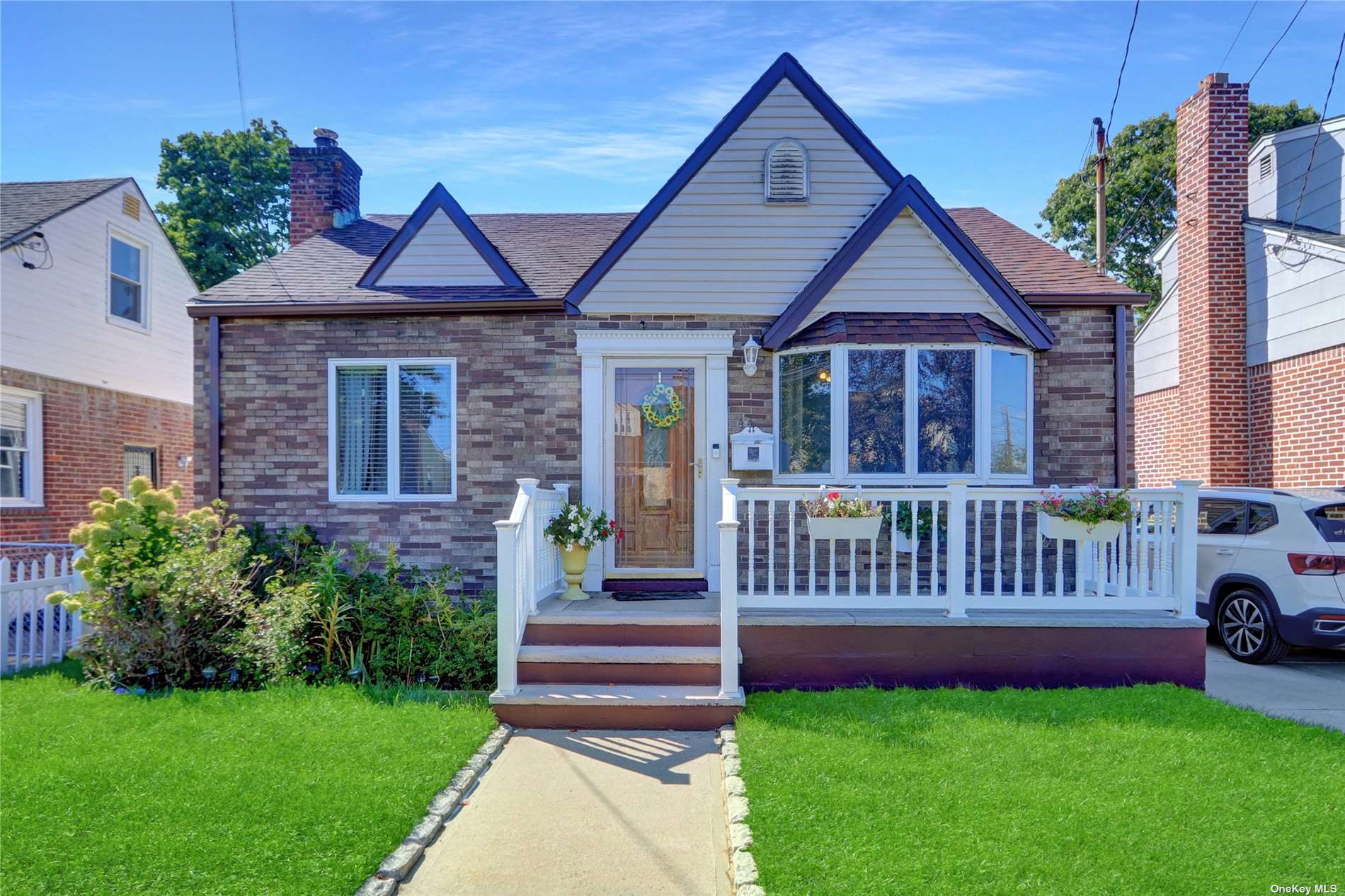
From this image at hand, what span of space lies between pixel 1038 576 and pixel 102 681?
25.8 feet

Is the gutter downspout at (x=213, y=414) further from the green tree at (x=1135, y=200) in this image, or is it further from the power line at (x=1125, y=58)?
the green tree at (x=1135, y=200)

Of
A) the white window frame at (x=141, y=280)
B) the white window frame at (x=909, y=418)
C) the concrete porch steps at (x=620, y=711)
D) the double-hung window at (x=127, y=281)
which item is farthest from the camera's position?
the double-hung window at (x=127, y=281)

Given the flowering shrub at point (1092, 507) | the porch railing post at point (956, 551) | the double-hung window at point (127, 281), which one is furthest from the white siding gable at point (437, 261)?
the double-hung window at point (127, 281)

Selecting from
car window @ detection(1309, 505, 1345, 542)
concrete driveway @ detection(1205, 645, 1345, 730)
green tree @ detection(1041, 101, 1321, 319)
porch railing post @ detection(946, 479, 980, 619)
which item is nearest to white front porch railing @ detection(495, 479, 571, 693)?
porch railing post @ detection(946, 479, 980, 619)

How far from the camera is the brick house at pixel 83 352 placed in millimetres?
10336

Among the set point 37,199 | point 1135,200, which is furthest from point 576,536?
point 1135,200

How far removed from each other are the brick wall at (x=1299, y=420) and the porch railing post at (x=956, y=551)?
623 centimetres

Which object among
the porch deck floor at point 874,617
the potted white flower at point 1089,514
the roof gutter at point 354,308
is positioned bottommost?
the porch deck floor at point 874,617

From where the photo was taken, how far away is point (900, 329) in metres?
7.55

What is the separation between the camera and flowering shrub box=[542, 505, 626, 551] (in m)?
7.29

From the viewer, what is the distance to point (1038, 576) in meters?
6.45

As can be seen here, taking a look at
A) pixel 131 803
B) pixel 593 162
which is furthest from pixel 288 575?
pixel 593 162

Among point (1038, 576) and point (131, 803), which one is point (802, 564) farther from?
point (131, 803)

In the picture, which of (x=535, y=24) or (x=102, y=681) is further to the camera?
(x=535, y=24)
